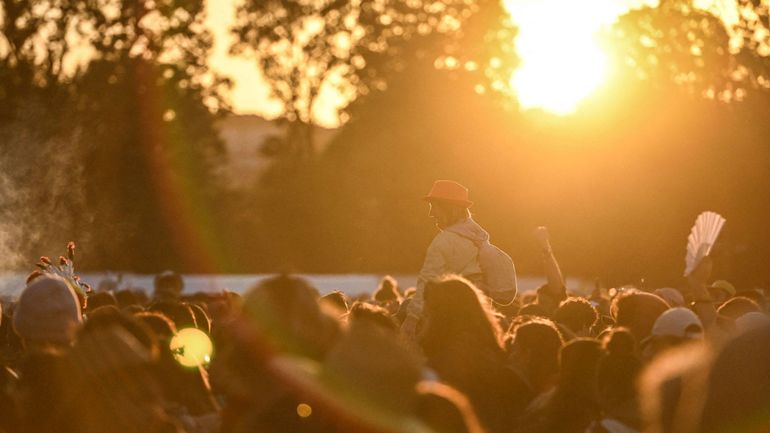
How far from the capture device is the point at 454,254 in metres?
11.5

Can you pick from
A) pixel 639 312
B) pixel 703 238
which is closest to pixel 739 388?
pixel 639 312

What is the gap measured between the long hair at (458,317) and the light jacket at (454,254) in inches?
120

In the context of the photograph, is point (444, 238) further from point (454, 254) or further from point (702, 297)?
point (702, 297)

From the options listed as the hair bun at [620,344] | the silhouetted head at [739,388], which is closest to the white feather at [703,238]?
the hair bun at [620,344]

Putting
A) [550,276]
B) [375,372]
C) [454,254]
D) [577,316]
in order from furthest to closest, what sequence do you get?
A: 1. [550,276]
2. [454,254]
3. [577,316]
4. [375,372]

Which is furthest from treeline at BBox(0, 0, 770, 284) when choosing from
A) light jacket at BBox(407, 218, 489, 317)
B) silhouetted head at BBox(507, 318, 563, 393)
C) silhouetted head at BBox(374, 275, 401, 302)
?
silhouetted head at BBox(507, 318, 563, 393)

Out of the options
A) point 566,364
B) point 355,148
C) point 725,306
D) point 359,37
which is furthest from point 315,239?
point 566,364

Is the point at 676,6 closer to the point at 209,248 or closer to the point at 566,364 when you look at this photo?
the point at 209,248

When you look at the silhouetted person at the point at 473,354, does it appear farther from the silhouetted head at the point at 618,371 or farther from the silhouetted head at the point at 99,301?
the silhouetted head at the point at 99,301

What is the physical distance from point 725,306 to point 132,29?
147 ft

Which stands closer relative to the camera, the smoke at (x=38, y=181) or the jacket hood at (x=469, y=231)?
the jacket hood at (x=469, y=231)

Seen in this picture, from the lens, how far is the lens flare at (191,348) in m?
8.26

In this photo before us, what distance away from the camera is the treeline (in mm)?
49406

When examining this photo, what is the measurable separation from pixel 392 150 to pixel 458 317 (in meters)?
50.4
